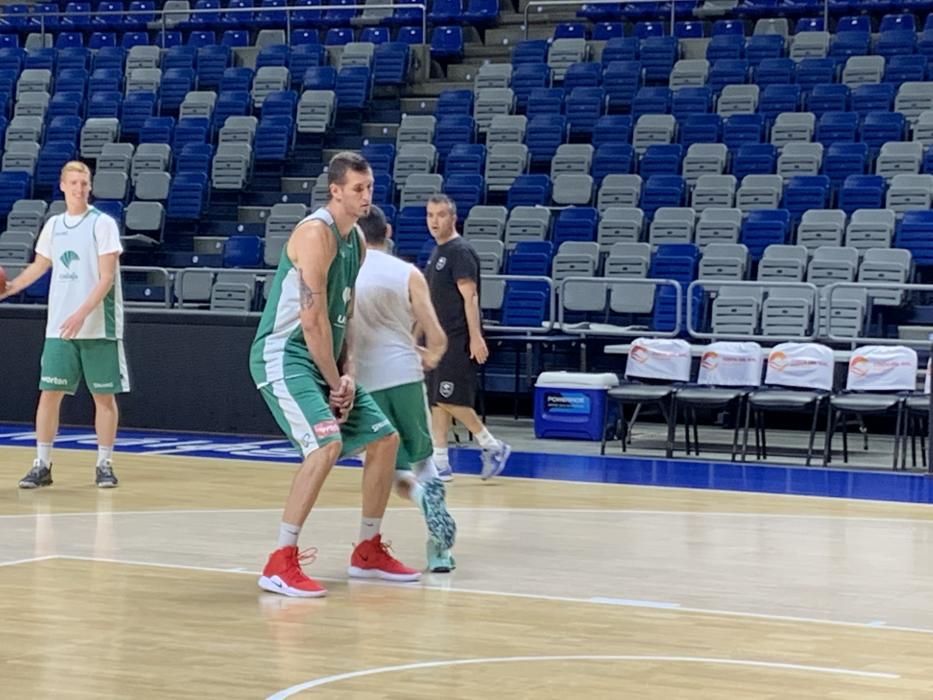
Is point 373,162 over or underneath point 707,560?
over

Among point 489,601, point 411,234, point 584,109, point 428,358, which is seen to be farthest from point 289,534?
point 584,109

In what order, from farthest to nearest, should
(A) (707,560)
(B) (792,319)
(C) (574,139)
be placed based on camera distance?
(C) (574,139), (B) (792,319), (A) (707,560)

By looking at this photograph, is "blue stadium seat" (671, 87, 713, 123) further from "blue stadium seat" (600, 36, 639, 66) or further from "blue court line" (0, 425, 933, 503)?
"blue court line" (0, 425, 933, 503)

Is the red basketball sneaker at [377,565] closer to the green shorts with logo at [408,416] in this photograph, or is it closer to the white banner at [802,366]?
the green shorts with logo at [408,416]

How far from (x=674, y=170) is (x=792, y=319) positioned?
3.54 m

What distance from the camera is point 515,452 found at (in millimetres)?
14930

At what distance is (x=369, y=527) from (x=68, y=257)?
4273 mm

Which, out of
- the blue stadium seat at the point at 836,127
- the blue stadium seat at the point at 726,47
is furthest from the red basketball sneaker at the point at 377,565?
the blue stadium seat at the point at 726,47

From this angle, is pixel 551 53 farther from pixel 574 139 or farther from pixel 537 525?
pixel 537 525

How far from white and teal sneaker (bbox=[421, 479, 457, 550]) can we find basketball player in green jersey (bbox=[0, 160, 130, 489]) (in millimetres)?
3881

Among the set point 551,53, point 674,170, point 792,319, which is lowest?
point 792,319

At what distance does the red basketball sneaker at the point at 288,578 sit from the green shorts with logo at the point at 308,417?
0.46 meters

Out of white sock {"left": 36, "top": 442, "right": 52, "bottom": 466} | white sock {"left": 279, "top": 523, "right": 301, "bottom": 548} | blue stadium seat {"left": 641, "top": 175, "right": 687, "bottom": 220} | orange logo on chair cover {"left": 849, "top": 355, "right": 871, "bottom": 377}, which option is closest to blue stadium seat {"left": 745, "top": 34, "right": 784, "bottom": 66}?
blue stadium seat {"left": 641, "top": 175, "right": 687, "bottom": 220}

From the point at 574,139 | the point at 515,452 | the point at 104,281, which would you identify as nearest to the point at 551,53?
the point at 574,139
